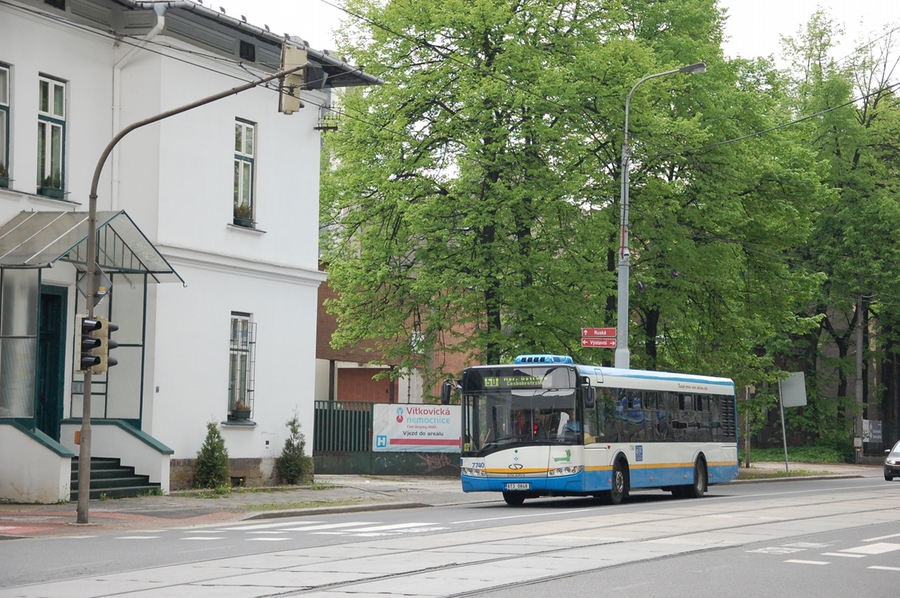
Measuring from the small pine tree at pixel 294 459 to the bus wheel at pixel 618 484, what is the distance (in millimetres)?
6964

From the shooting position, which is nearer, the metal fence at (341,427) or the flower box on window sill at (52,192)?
the flower box on window sill at (52,192)

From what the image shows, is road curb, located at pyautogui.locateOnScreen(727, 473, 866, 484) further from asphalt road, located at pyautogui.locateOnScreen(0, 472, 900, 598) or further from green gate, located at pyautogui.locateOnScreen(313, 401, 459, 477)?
asphalt road, located at pyautogui.locateOnScreen(0, 472, 900, 598)

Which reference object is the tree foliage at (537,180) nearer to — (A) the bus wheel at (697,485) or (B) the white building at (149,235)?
(B) the white building at (149,235)

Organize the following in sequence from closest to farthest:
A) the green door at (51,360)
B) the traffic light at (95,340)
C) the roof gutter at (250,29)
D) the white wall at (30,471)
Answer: the traffic light at (95,340)
the white wall at (30,471)
the green door at (51,360)
the roof gutter at (250,29)

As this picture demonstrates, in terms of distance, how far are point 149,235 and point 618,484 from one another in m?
10.6

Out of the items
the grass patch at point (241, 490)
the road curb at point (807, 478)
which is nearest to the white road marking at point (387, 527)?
the grass patch at point (241, 490)

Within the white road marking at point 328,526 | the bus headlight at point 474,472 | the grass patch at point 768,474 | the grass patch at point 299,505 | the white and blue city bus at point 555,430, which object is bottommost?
the grass patch at point 768,474

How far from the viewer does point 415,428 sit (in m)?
33.1

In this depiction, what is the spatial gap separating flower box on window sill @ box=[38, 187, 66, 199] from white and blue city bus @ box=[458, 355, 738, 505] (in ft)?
27.6

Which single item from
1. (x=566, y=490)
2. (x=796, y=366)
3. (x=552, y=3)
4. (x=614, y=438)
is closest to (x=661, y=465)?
(x=614, y=438)

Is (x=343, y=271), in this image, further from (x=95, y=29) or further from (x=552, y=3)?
(x=95, y=29)

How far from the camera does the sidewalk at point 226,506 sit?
17828mm

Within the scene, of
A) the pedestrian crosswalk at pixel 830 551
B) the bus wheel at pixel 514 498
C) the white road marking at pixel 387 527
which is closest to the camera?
the pedestrian crosswalk at pixel 830 551

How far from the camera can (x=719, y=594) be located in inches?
420
